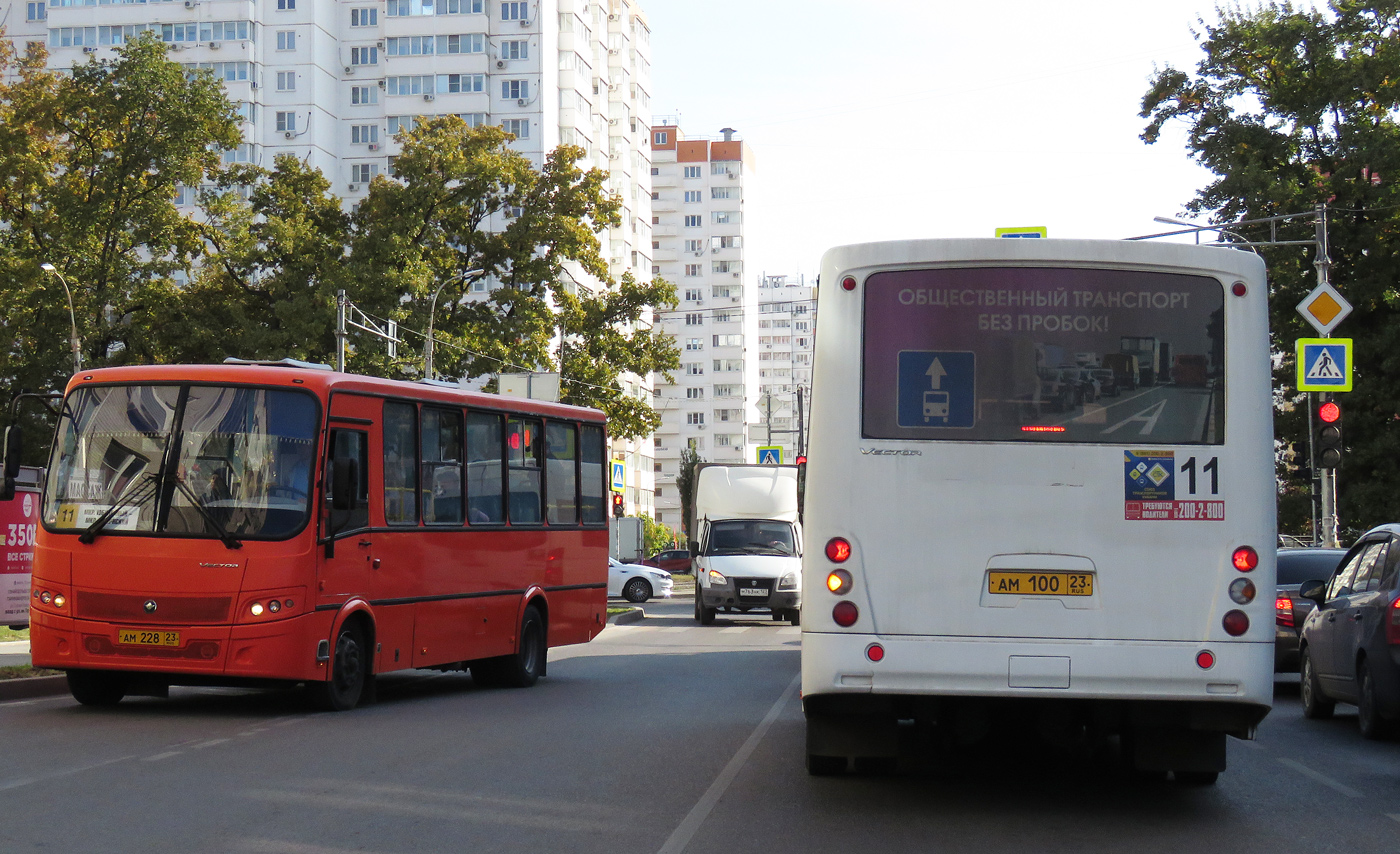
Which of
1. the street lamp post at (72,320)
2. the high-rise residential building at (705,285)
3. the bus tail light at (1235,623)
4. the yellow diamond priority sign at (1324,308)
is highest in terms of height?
the high-rise residential building at (705,285)

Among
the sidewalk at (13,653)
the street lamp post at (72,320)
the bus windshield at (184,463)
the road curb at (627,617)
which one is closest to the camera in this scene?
the bus windshield at (184,463)

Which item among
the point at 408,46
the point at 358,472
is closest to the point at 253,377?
the point at 358,472

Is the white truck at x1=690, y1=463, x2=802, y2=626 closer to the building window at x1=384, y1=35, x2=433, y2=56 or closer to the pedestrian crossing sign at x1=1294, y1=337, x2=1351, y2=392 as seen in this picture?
the pedestrian crossing sign at x1=1294, y1=337, x2=1351, y2=392

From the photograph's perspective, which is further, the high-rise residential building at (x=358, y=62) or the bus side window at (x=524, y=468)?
the high-rise residential building at (x=358, y=62)

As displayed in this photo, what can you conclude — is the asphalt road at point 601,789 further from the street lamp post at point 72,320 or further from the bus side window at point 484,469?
the street lamp post at point 72,320

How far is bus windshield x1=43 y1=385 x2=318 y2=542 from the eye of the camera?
1370 cm

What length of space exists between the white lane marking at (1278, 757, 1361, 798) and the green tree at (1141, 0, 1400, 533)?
30167 millimetres

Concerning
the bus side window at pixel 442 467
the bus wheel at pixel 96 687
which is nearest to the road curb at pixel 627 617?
the bus side window at pixel 442 467

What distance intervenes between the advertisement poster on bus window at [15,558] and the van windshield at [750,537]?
15.4 metres

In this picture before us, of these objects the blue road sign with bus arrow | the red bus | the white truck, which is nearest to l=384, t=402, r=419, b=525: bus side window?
the red bus

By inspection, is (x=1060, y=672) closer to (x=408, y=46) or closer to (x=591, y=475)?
(x=591, y=475)

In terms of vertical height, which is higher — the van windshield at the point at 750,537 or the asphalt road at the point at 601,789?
the van windshield at the point at 750,537

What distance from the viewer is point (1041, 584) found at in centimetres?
851

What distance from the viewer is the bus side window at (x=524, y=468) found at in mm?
17938
